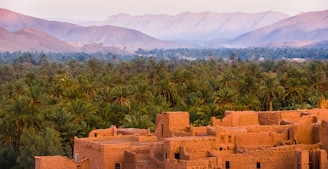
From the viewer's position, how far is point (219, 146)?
31.7 metres

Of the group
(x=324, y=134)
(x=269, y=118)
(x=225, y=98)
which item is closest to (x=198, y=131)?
(x=269, y=118)

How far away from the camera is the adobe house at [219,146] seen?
30656mm

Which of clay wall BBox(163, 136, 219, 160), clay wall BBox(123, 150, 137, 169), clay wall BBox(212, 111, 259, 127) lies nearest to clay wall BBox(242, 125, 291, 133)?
clay wall BBox(212, 111, 259, 127)

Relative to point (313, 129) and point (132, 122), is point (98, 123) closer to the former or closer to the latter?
point (132, 122)

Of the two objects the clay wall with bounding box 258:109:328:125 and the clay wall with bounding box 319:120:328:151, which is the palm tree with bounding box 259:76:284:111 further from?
the clay wall with bounding box 319:120:328:151

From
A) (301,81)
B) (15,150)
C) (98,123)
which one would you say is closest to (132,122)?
(98,123)

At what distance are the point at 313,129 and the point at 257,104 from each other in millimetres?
23476

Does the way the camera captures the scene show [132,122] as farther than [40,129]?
No

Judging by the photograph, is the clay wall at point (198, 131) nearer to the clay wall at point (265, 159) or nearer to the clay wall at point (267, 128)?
the clay wall at point (267, 128)

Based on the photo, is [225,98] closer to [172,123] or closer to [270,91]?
[270,91]

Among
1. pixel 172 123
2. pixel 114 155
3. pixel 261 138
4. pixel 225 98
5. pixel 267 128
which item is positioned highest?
pixel 225 98

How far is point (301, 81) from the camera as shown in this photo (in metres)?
63.3

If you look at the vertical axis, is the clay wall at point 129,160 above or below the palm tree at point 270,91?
below

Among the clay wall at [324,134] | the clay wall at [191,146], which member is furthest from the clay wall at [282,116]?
the clay wall at [191,146]
